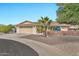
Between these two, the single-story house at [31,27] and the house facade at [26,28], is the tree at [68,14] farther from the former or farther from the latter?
the house facade at [26,28]

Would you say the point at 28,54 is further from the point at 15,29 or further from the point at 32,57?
the point at 15,29

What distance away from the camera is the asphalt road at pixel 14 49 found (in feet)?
26.9

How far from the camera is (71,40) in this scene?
8.35 m

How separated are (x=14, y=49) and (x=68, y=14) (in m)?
1.76

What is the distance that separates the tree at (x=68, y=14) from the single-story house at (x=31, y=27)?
0.45 feet

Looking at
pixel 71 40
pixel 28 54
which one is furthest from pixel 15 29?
pixel 71 40

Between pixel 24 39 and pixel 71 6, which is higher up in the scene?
pixel 71 6

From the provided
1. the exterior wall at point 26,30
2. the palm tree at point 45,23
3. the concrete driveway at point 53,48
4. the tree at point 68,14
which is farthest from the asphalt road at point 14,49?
the tree at point 68,14

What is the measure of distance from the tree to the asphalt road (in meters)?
1.17

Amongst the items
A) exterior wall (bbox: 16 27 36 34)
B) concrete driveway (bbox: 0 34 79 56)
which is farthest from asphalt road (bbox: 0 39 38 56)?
exterior wall (bbox: 16 27 36 34)

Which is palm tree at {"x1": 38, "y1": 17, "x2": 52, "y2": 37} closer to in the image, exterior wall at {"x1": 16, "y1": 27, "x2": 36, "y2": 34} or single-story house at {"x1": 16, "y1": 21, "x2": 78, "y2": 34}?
single-story house at {"x1": 16, "y1": 21, "x2": 78, "y2": 34}

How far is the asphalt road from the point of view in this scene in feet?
26.9

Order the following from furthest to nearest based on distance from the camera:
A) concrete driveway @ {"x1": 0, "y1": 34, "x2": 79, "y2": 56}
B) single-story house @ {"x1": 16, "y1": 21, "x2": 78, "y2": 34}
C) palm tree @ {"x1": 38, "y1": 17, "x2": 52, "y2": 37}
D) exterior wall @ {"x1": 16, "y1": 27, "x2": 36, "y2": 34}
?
exterior wall @ {"x1": 16, "y1": 27, "x2": 36, "y2": 34}
single-story house @ {"x1": 16, "y1": 21, "x2": 78, "y2": 34}
palm tree @ {"x1": 38, "y1": 17, "x2": 52, "y2": 37}
concrete driveway @ {"x1": 0, "y1": 34, "x2": 79, "y2": 56}

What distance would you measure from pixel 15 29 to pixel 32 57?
1023mm
